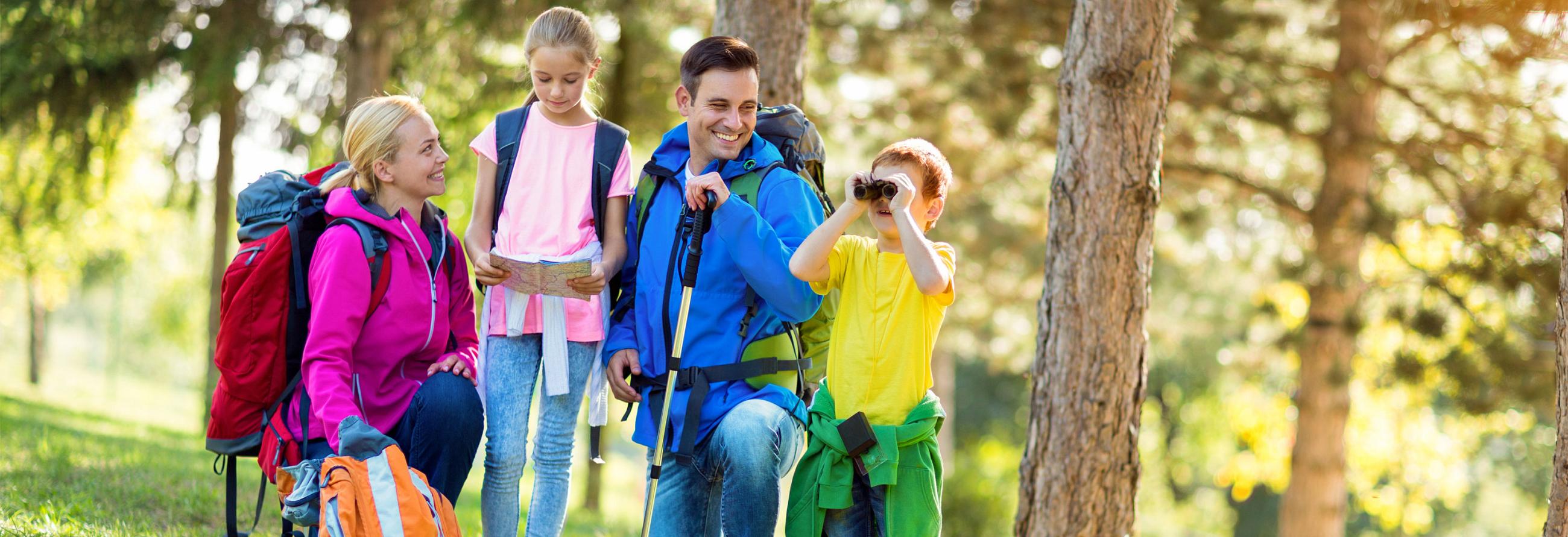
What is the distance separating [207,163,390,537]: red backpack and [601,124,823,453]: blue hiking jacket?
0.79 m

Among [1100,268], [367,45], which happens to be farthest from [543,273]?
[367,45]

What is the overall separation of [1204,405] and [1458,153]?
71.8 ft

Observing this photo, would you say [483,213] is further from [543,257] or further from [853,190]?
[853,190]

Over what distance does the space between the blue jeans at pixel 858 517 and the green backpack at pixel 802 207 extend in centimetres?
39

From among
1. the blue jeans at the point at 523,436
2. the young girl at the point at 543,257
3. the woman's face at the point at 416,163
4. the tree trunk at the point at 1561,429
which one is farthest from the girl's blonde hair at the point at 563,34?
the tree trunk at the point at 1561,429

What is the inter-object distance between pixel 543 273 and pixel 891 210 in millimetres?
1056

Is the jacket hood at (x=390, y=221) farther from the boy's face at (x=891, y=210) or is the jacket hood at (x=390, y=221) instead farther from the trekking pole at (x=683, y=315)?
the boy's face at (x=891, y=210)

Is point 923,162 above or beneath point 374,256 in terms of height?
above

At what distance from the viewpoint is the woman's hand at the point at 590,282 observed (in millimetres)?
3326

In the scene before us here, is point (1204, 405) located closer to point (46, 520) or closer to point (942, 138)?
point (942, 138)

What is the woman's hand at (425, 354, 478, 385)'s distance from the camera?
3398mm

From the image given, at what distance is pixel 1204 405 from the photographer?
29.6 metres

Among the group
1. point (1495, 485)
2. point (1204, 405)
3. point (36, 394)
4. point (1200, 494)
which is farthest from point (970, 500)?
point (1495, 485)

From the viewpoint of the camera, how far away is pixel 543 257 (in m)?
3.40
